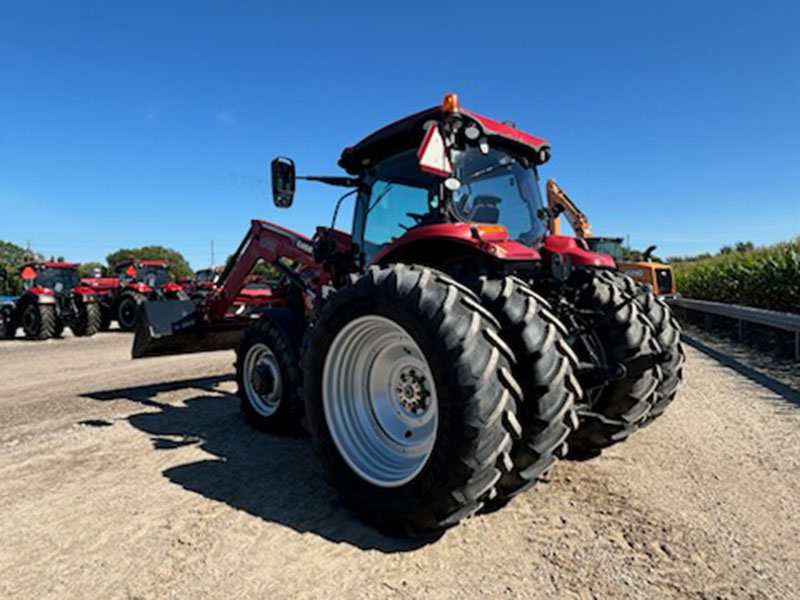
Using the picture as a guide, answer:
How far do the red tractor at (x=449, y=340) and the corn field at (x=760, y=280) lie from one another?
8.88 meters

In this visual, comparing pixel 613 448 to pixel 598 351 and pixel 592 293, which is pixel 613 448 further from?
pixel 592 293

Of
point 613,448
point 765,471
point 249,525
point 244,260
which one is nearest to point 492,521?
point 249,525

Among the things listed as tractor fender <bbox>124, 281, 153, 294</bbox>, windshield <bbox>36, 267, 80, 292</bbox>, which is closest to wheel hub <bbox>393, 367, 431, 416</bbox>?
tractor fender <bbox>124, 281, 153, 294</bbox>

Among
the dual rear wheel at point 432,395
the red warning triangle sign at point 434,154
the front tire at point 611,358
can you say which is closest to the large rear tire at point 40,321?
the dual rear wheel at point 432,395

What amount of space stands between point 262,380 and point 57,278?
14858mm

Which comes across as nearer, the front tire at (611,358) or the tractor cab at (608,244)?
the front tire at (611,358)

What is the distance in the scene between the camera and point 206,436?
4184mm

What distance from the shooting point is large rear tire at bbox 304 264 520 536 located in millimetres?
2221

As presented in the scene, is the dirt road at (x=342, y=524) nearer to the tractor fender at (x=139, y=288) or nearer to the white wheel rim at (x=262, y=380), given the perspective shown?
the white wheel rim at (x=262, y=380)

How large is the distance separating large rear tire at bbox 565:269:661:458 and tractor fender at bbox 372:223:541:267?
68 cm

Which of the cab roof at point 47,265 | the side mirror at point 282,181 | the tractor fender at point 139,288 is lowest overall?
the side mirror at point 282,181

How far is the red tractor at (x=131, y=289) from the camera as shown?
16.3 meters

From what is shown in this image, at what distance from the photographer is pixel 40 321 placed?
13602 mm

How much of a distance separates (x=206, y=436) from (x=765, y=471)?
3.99 m
